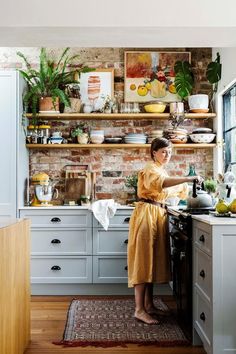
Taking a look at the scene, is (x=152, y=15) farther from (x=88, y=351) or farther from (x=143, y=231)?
(x=88, y=351)

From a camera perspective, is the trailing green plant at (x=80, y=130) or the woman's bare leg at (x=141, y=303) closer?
the woman's bare leg at (x=141, y=303)

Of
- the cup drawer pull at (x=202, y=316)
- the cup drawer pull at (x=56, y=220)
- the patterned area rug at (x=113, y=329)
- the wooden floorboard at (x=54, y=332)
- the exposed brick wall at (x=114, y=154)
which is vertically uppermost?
the exposed brick wall at (x=114, y=154)

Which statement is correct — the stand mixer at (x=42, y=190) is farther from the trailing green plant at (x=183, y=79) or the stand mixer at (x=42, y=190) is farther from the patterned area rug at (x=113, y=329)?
the trailing green plant at (x=183, y=79)

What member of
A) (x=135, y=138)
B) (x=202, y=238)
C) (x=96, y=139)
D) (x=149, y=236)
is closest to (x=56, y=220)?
(x=96, y=139)

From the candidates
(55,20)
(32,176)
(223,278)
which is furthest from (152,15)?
→ (32,176)

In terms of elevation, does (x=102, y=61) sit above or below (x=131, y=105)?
above

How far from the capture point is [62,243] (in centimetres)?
518

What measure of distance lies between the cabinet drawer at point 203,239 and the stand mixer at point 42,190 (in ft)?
8.04

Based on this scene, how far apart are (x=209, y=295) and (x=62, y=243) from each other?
2456 mm

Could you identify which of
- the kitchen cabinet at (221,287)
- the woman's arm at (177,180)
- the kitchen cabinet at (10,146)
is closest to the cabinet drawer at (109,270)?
the kitchen cabinet at (10,146)

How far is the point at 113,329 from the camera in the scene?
3.90 m

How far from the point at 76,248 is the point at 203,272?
2.24 metres

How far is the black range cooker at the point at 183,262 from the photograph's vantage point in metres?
3.54

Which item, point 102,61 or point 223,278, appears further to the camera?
point 102,61
